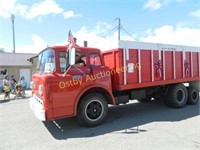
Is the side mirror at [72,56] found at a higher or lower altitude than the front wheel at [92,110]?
higher

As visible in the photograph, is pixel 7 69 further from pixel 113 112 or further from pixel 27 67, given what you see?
pixel 113 112

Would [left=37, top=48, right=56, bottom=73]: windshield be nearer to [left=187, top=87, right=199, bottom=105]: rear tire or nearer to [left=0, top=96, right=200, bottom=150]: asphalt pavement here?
[left=0, top=96, right=200, bottom=150]: asphalt pavement

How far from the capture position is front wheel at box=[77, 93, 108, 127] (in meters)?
6.30

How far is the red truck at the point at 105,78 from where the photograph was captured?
5887mm

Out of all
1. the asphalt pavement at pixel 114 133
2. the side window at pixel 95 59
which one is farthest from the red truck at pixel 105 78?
the asphalt pavement at pixel 114 133

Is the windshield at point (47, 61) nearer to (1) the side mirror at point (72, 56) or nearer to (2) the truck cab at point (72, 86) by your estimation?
(2) the truck cab at point (72, 86)

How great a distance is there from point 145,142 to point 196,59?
6.04m

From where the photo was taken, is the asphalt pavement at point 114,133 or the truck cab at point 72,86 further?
the truck cab at point 72,86

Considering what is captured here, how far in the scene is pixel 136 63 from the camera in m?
7.45

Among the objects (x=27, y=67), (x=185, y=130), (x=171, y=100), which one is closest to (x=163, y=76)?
(x=171, y=100)

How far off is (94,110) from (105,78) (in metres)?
1.02

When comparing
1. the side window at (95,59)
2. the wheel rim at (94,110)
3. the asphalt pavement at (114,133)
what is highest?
the side window at (95,59)

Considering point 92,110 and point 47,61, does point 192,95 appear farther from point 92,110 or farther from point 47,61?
point 47,61

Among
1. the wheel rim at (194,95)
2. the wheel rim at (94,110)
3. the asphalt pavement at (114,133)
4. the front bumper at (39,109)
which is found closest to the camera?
the asphalt pavement at (114,133)
